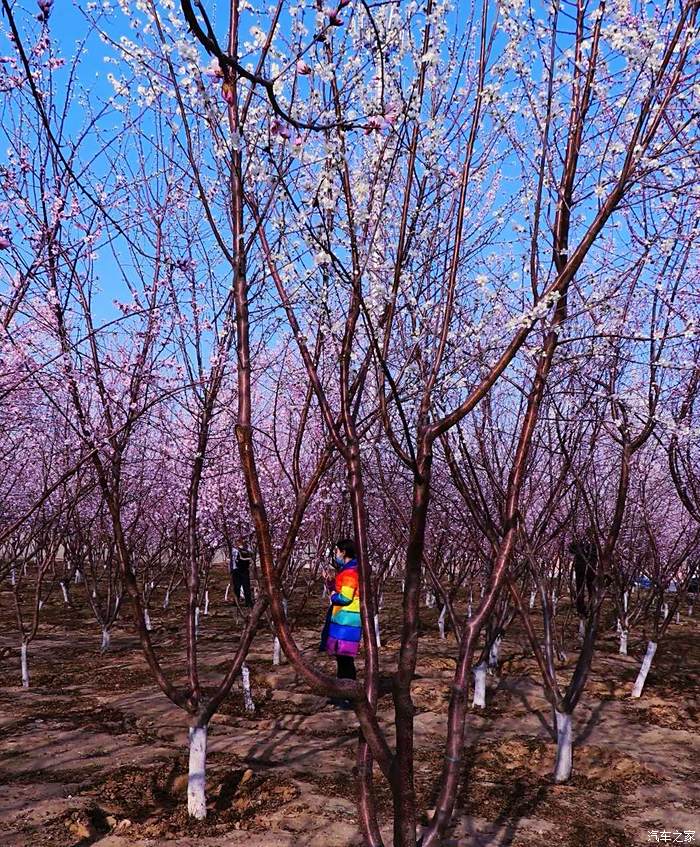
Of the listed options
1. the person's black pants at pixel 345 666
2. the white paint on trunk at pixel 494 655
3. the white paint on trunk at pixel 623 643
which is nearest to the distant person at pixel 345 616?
the person's black pants at pixel 345 666

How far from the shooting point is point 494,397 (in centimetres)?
762

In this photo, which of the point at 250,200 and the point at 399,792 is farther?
the point at 250,200

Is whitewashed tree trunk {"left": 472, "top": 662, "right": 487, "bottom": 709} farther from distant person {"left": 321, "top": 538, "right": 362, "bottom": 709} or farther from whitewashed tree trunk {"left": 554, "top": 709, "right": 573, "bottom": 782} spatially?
whitewashed tree trunk {"left": 554, "top": 709, "right": 573, "bottom": 782}

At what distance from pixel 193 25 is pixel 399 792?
2324 millimetres

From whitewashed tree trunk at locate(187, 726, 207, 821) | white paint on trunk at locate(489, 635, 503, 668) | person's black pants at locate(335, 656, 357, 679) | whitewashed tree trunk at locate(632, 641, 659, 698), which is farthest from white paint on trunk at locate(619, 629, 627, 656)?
whitewashed tree trunk at locate(187, 726, 207, 821)

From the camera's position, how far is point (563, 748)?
6.46 m

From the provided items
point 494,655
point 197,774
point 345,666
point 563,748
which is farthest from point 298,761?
point 494,655

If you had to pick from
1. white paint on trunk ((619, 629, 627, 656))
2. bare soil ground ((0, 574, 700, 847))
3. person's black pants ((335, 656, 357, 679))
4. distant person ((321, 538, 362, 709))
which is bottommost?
bare soil ground ((0, 574, 700, 847))

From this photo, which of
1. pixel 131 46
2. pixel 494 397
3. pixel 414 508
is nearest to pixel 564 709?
pixel 494 397

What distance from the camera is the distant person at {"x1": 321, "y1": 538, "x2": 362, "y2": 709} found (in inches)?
331

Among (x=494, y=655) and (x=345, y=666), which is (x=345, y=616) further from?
(x=494, y=655)

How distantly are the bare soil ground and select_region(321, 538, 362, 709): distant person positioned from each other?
63cm

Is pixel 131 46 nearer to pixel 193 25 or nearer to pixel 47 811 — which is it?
pixel 193 25

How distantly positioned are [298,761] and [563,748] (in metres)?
2.39
